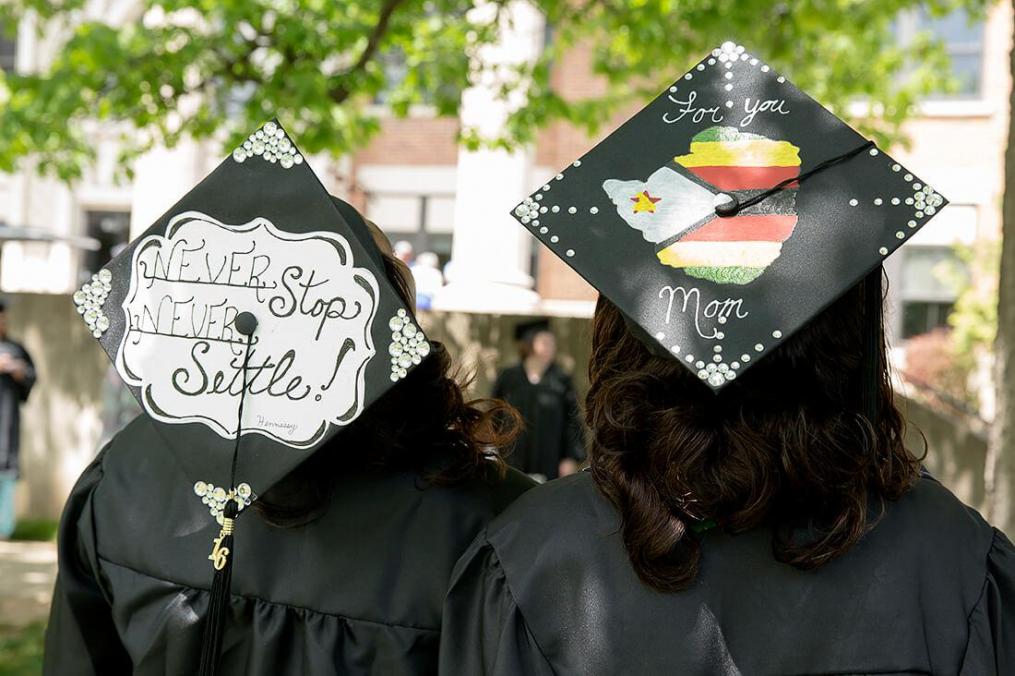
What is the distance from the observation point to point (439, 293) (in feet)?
36.1

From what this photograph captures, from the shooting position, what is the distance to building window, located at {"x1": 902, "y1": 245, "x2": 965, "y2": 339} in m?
15.3

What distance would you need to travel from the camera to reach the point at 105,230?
16.6 m

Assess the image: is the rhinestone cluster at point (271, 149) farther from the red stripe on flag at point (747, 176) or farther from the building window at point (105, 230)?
the building window at point (105, 230)

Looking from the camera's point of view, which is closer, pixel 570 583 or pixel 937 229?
pixel 570 583

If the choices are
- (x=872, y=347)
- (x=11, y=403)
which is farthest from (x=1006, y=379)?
(x=11, y=403)

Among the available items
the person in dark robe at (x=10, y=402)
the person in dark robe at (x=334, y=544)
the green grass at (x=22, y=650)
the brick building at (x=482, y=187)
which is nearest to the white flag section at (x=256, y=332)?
the person in dark robe at (x=334, y=544)

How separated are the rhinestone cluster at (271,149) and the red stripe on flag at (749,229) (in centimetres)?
66

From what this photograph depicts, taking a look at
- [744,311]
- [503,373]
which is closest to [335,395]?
[744,311]

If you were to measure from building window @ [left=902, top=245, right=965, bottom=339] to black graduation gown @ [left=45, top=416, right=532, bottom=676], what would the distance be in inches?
568

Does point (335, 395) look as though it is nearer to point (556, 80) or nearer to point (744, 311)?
point (744, 311)

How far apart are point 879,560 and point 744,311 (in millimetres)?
379

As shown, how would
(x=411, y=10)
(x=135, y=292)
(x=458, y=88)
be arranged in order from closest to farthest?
(x=135, y=292) < (x=411, y=10) < (x=458, y=88)

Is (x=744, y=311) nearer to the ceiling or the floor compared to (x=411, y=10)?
nearer to the floor

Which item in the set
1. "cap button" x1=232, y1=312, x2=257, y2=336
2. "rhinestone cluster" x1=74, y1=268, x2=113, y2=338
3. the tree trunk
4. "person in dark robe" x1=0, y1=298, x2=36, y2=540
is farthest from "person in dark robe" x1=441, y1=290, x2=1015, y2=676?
"person in dark robe" x1=0, y1=298, x2=36, y2=540
